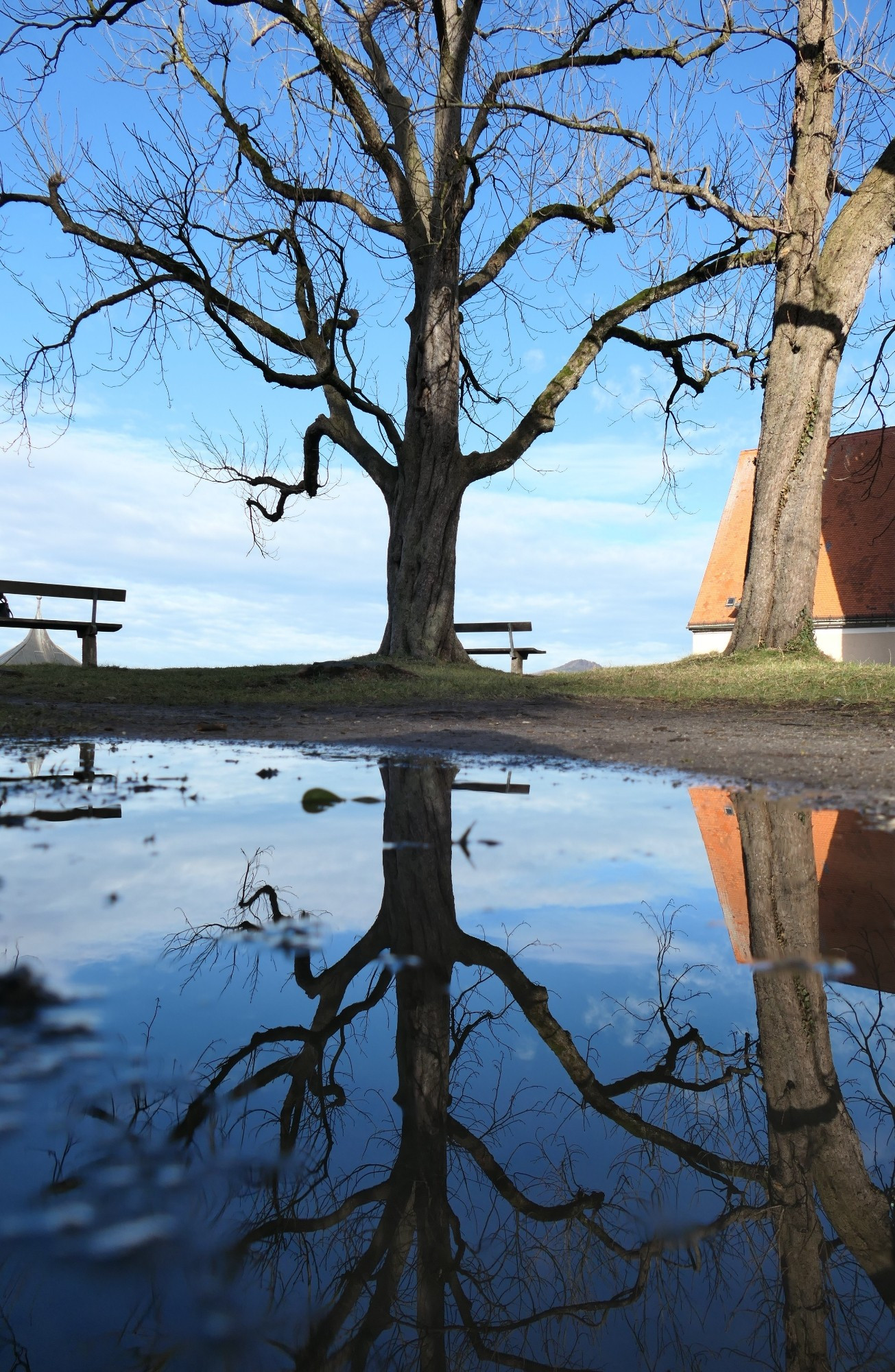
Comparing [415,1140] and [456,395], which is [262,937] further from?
[456,395]

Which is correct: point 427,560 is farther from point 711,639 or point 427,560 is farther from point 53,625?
point 711,639

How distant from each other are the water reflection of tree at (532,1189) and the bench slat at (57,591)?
17.5 m

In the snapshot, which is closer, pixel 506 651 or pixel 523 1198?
pixel 523 1198

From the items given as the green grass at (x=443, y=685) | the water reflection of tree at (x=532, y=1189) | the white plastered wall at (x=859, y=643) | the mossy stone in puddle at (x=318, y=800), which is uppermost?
the white plastered wall at (x=859, y=643)

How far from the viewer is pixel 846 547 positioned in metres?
29.1

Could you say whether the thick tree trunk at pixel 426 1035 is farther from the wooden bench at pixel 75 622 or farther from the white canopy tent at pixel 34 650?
the white canopy tent at pixel 34 650

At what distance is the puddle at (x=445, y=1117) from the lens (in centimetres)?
122

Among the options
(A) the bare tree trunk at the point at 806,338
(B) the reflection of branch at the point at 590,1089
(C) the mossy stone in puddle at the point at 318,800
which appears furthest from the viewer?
(A) the bare tree trunk at the point at 806,338

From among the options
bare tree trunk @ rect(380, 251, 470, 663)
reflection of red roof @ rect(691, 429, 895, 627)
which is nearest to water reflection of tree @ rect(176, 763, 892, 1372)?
bare tree trunk @ rect(380, 251, 470, 663)

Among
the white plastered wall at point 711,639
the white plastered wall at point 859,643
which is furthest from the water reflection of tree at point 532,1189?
the white plastered wall at point 711,639

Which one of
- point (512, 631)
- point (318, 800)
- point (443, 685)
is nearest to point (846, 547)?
point (512, 631)

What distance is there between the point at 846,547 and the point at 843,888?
28.7 metres

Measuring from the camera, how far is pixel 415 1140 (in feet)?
5.18

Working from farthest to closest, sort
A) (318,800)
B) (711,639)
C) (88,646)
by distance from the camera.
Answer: (711,639)
(88,646)
(318,800)
